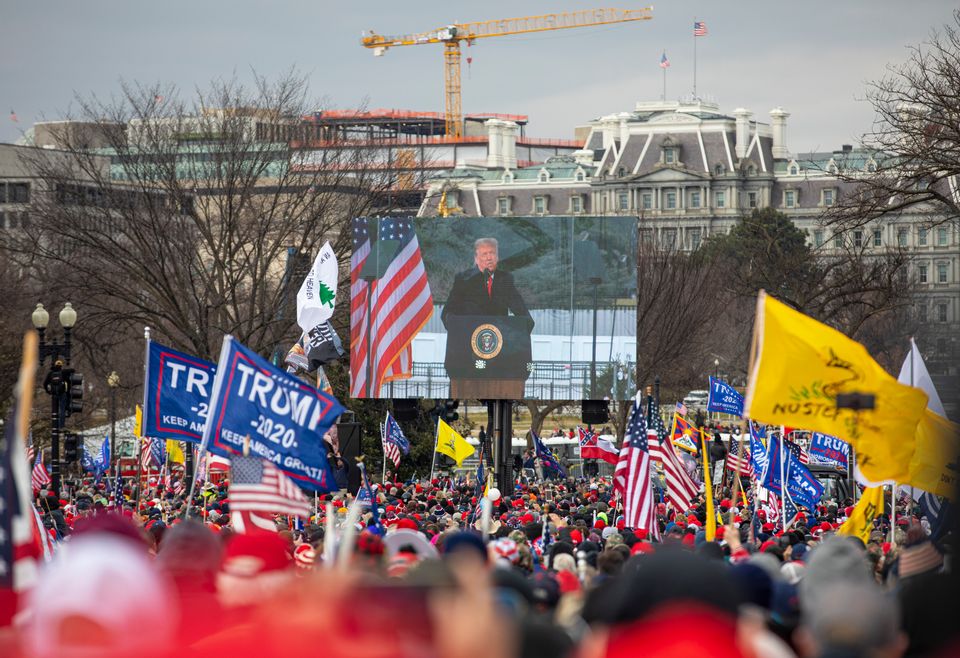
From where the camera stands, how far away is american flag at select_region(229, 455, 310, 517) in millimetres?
13148

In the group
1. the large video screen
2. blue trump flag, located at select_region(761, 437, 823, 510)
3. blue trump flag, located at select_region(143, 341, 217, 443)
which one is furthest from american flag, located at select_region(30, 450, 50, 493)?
blue trump flag, located at select_region(761, 437, 823, 510)

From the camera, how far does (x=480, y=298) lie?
120 feet

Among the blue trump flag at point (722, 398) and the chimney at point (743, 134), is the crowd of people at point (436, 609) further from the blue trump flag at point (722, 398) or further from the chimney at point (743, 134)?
the chimney at point (743, 134)

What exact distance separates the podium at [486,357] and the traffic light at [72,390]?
9371mm

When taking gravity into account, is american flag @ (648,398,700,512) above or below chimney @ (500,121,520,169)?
below

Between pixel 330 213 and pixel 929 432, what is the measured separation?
32.8m

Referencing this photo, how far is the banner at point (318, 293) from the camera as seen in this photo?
93.2ft

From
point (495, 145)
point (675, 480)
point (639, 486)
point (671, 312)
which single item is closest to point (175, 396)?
point (639, 486)

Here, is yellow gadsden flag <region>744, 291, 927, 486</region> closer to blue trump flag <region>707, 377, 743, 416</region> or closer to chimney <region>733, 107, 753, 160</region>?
blue trump flag <region>707, 377, 743, 416</region>

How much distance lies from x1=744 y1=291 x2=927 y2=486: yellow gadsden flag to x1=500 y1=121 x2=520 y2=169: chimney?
561ft

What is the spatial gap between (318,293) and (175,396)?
1047 centimetres

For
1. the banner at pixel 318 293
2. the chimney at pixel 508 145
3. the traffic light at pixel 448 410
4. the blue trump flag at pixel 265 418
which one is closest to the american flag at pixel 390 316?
the traffic light at pixel 448 410

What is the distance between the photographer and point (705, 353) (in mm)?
76312

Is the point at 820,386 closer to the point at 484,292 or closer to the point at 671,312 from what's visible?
the point at 484,292
